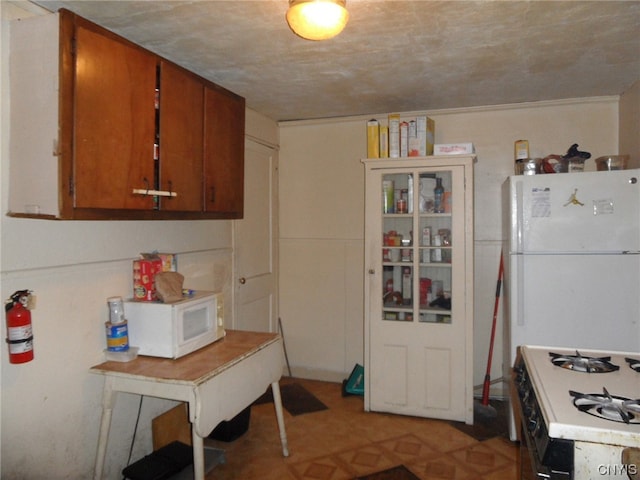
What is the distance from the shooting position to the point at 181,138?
2119mm

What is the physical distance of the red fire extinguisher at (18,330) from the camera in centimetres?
163

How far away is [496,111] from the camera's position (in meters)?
3.35

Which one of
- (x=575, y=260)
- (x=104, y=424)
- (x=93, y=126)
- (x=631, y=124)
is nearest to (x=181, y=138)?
(x=93, y=126)

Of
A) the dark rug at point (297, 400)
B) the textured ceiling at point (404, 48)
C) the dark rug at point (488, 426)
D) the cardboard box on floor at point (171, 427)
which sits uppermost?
the textured ceiling at point (404, 48)

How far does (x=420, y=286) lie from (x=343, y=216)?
0.96m

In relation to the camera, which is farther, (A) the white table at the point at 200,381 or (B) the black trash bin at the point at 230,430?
(B) the black trash bin at the point at 230,430

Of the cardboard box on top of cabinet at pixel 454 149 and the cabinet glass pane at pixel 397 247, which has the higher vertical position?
the cardboard box on top of cabinet at pixel 454 149

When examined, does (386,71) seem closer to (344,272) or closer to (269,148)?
(269,148)

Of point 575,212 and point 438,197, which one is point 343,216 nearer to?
point 438,197

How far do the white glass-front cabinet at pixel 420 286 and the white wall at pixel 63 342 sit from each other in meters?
1.54

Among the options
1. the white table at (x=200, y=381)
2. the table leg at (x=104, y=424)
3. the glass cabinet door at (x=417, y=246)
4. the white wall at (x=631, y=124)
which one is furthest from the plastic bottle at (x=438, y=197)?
the table leg at (x=104, y=424)

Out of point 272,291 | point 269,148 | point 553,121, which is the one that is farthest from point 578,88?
point 272,291

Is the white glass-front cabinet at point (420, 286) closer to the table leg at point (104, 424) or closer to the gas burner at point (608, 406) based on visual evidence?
the gas burner at point (608, 406)

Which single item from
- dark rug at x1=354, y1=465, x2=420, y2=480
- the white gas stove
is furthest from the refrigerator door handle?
dark rug at x1=354, y1=465, x2=420, y2=480
